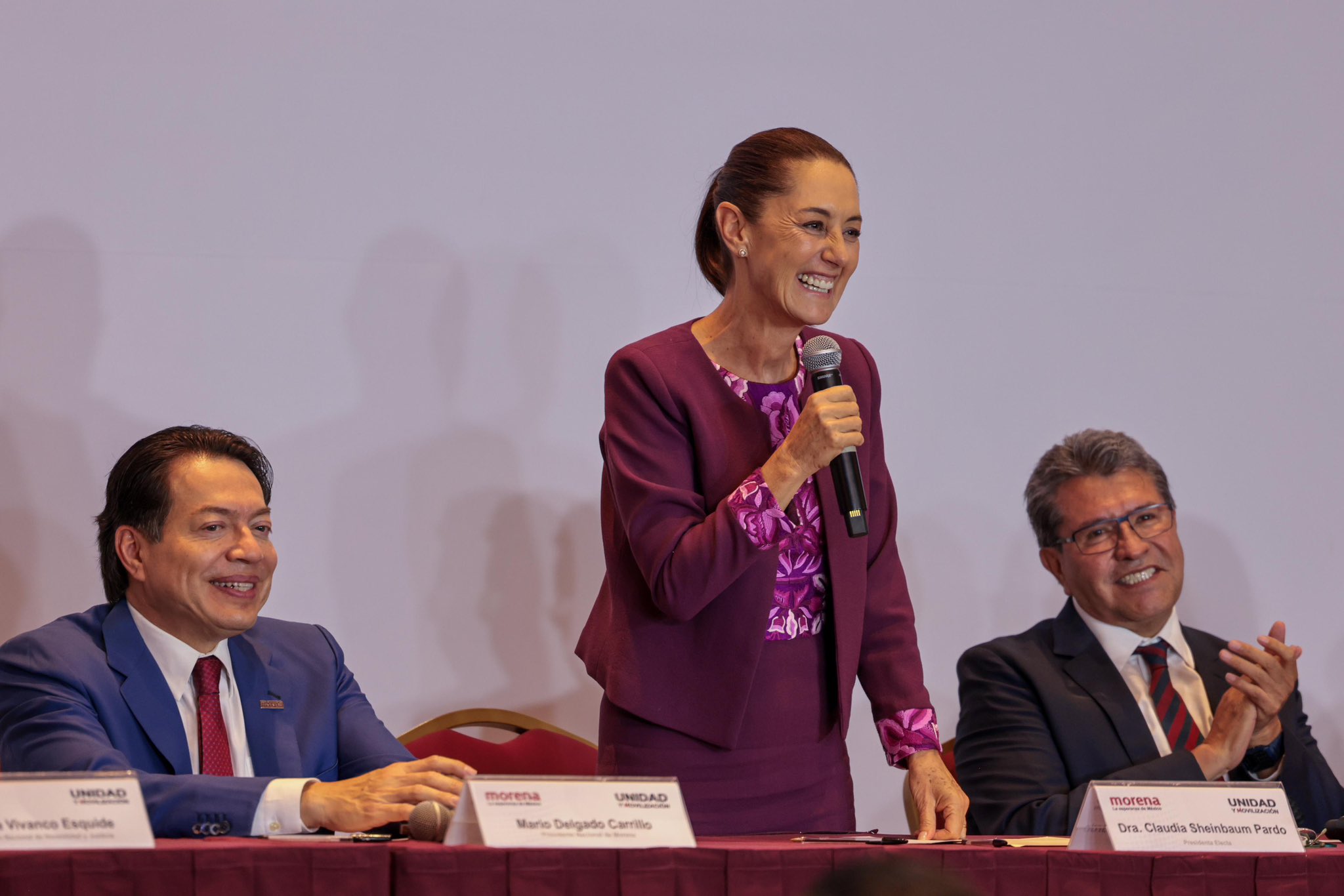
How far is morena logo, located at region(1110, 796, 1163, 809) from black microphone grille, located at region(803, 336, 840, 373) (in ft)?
2.44

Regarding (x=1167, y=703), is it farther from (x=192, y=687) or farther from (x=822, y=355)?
(x=192, y=687)

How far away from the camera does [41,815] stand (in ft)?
4.73

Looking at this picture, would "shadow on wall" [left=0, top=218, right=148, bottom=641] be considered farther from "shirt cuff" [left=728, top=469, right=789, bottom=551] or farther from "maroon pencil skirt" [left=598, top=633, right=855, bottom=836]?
"shirt cuff" [left=728, top=469, right=789, bottom=551]

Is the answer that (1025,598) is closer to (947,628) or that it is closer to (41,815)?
(947,628)

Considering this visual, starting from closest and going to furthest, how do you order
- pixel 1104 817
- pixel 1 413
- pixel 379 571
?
pixel 1104 817 < pixel 1 413 < pixel 379 571

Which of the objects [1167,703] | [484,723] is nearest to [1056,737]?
[1167,703]

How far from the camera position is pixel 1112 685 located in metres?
2.79

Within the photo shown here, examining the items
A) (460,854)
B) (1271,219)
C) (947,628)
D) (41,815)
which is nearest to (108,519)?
(41,815)

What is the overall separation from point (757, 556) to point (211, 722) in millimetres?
876

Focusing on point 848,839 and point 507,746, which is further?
point 507,746

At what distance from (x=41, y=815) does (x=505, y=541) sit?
1.85m

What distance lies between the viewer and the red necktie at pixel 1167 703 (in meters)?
2.77

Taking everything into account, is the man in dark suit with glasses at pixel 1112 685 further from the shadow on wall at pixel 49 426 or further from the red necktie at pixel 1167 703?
the shadow on wall at pixel 49 426

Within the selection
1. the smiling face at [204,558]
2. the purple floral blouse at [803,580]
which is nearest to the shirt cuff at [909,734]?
the purple floral blouse at [803,580]
